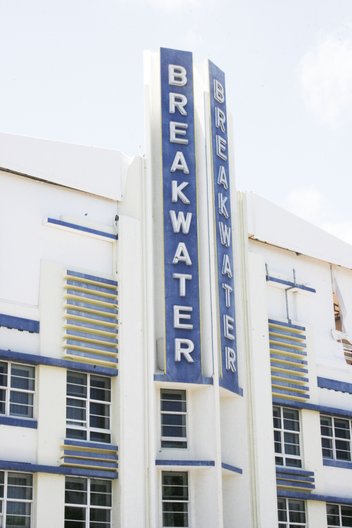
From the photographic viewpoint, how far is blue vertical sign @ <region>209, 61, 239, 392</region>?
2725 centimetres

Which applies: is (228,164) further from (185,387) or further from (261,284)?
(185,387)

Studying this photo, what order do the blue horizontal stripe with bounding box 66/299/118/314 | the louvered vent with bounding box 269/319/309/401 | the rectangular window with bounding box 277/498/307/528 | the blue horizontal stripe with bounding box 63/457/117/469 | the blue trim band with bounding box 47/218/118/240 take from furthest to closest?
the louvered vent with bounding box 269/319/309/401
the rectangular window with bounding box 277/498/307/528
the blue trim band with bounding box 47/218/118/240
the blue horizontal stripe with bounding box 66/299/118/314
the blue horizontal stripe with bounding box 63/457/117/469

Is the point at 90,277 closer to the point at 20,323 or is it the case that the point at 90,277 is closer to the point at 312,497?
the point at 20,323

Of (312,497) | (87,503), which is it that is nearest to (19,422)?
(87,503)

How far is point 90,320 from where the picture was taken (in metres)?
25.3

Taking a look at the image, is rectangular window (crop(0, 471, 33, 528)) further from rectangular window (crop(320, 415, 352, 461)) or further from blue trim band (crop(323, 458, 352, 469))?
rectangular window (crop(320, 415, 352, 461))

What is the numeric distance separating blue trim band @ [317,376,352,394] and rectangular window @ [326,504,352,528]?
320 centimetres

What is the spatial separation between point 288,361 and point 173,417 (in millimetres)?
4459

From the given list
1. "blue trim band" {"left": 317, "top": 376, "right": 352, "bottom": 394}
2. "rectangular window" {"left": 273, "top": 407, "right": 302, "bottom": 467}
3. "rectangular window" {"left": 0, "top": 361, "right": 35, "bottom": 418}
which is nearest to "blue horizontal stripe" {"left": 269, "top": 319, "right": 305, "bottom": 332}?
"blue trim band" {"left": 317, "top": 376, "right": 352, "bottom": 394}

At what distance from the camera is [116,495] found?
24.7 metres

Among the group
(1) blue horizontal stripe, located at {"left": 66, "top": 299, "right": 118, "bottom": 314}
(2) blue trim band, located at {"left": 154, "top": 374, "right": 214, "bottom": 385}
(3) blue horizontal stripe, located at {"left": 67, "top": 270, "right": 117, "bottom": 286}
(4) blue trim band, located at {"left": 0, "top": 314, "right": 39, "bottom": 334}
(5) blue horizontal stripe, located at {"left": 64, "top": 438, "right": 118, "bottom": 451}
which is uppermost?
(3) blue horizontal stripe, located at {"left": 67, "top": 270, "right": 117, "bottom": 286}

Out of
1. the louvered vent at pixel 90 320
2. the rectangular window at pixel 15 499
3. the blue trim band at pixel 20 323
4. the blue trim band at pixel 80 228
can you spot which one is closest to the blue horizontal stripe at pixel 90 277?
the louvered vent at pixel 90 320

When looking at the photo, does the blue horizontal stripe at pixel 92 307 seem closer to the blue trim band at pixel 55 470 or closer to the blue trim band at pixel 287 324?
the blue trim band at pixel 55 470

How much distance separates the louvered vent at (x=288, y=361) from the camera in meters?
29.3
